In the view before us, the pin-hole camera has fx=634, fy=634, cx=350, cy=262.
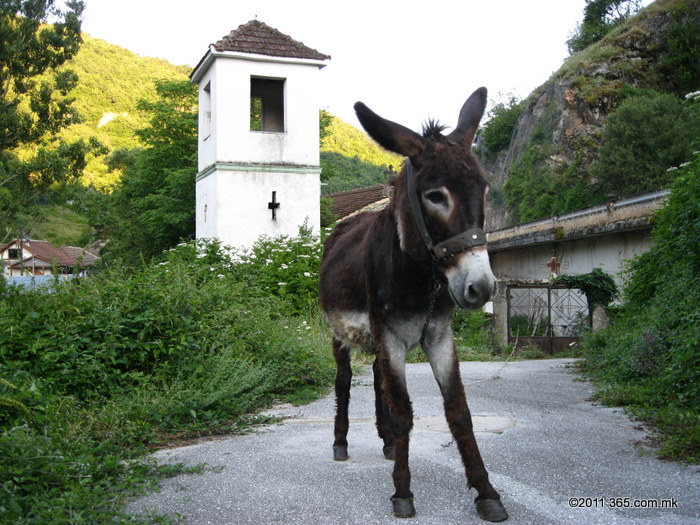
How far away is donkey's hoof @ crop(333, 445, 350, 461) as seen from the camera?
494 centimetres

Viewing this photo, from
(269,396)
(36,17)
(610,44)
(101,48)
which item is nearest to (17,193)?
(36,17)

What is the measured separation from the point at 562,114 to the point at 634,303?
90.6 feet

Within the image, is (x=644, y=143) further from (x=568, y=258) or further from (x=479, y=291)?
(x=479, y=291)

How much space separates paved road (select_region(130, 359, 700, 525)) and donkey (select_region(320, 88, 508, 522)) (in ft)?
1.26

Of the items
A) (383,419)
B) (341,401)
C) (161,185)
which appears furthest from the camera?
(161,185)

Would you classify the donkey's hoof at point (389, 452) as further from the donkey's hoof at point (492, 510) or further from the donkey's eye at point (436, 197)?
the donkey's eye at point (436, 197)

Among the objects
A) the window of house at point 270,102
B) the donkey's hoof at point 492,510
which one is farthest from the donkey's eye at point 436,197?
the window of house at point 270,102

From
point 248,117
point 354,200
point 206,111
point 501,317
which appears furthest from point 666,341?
point 354,200

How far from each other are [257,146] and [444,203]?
19.4 metres

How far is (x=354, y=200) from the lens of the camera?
3759 centimetres

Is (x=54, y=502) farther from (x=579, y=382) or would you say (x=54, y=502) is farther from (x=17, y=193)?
(x=17, y=193)

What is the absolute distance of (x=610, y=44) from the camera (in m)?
35.3

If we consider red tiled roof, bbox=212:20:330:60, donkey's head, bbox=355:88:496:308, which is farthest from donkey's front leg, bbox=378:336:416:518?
red tiled roof, bbox=212:20:330:60

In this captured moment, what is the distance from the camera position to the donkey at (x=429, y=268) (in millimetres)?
3285
